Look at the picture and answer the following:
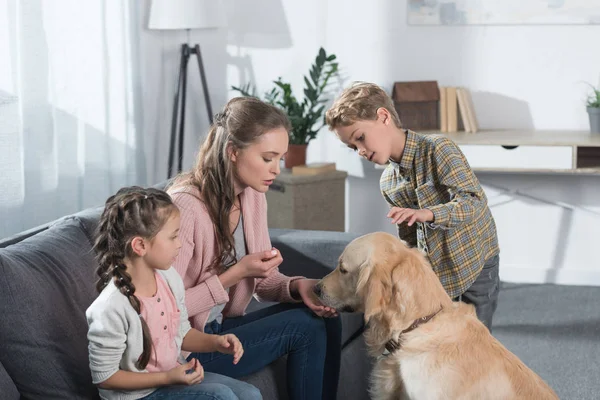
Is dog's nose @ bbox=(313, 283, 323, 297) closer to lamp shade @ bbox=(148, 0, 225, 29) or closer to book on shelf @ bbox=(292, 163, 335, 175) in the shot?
book on shelf @ bbox=(292, 163, 335, 175)

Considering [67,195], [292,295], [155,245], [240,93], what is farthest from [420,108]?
[155,245]

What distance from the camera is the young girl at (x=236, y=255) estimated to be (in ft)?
6.91

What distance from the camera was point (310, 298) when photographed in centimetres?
226

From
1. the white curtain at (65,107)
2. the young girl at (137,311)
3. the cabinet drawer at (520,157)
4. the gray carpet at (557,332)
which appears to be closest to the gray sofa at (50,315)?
the young girl at (137,311)

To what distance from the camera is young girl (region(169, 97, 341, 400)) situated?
2.11 meters

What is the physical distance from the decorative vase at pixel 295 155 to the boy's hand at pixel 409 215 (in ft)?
6.45

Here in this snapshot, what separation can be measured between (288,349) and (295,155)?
217cm

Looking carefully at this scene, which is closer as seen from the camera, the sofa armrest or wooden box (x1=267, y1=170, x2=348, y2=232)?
the sofa armrest

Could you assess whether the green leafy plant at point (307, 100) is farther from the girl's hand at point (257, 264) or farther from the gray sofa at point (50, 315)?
the girl's hand at point (257, 264)

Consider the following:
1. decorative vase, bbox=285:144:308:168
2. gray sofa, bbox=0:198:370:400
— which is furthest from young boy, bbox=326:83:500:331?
decorative vase, bbox=285:144:308:168

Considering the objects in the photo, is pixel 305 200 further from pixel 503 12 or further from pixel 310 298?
pixel 310 298

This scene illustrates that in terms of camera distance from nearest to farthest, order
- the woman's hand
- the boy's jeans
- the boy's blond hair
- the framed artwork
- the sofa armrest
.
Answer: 1. the woman's hand
2. the boy's blond hair
3. the boy's jeans
4. the sofa armrest
5. the framed artwork

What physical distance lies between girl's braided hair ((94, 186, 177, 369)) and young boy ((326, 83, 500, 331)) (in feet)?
2.57

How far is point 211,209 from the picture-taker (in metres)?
2.17
